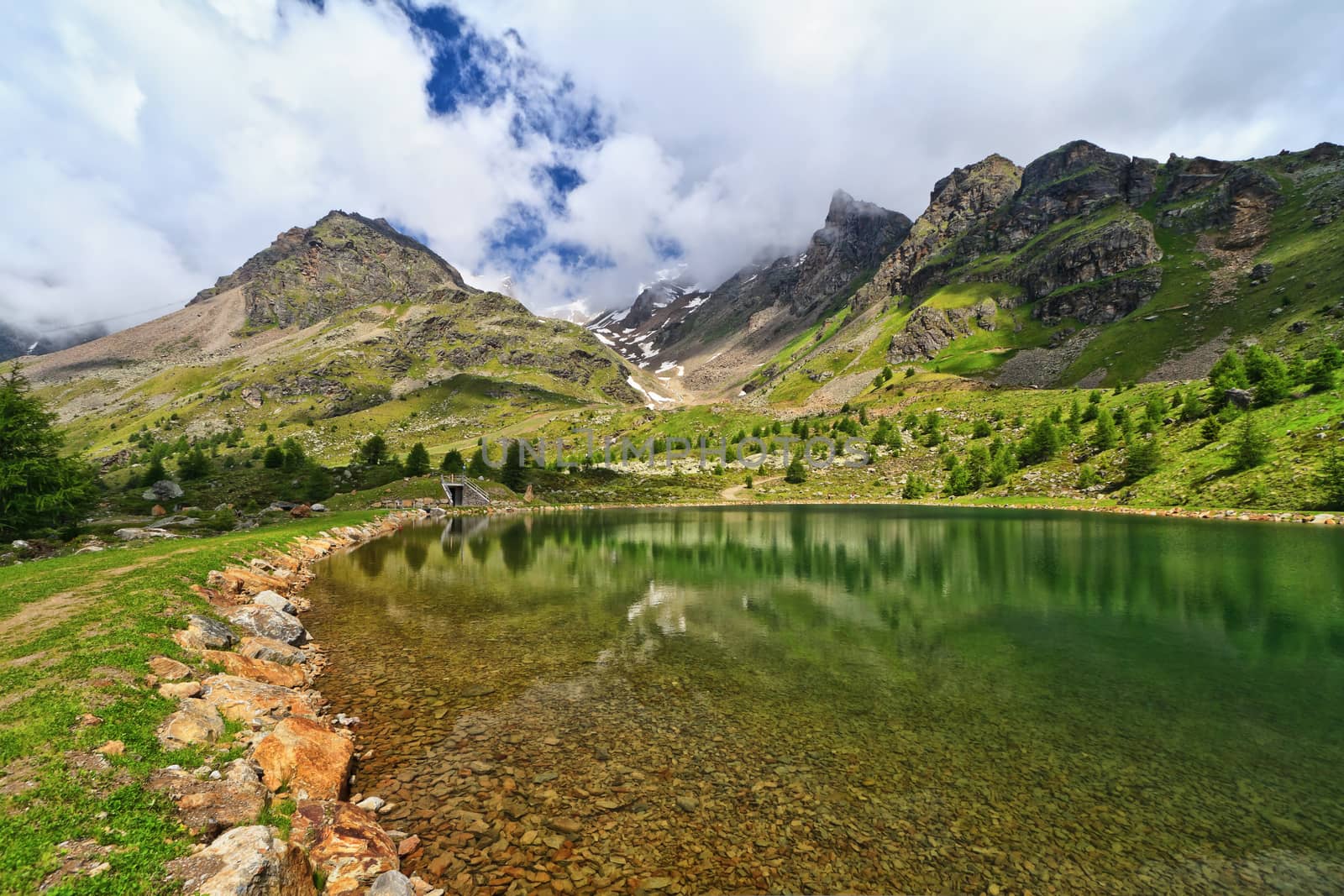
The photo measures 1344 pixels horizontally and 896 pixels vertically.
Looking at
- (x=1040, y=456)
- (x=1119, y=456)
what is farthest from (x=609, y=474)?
(x=1119, y=456)

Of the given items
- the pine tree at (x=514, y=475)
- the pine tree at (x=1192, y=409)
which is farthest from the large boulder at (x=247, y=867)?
the pine tree at (x=1192, y=409)

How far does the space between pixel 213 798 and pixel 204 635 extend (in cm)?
1083

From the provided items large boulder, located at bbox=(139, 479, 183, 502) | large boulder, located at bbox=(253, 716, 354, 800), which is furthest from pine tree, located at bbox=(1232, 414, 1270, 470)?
large boulder, located at bbox=(139, 479, 183, 502)

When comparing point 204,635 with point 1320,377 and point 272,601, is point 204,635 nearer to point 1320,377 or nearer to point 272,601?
point 272,601

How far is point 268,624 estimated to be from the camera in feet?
66.4

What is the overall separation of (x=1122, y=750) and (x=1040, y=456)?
111 meters

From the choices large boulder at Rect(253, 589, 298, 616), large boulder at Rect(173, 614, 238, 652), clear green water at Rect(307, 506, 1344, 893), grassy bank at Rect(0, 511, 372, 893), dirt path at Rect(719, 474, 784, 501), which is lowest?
dirt path at Rect(719, 474, 784, 501)

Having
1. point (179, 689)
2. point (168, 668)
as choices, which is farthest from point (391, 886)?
point (168, 668)

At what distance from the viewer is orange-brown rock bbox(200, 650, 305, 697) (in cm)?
1538

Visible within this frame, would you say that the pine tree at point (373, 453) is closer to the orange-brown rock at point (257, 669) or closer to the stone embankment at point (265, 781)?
the stone embankment at point (265, 781)

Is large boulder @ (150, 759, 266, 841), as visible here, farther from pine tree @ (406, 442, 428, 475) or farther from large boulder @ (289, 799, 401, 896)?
pine tree @ (406, 442, 428, 475)

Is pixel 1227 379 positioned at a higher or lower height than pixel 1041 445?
higher

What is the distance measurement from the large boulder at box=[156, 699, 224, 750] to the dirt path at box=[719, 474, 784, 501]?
369ft

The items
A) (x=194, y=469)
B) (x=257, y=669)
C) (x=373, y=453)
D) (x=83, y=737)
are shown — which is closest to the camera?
(x=83, y=737)
